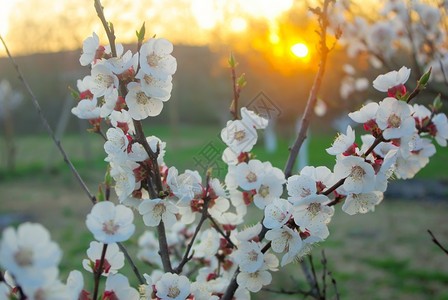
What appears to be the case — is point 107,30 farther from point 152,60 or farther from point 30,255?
point 30,255

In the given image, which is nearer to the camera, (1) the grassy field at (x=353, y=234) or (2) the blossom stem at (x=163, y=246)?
(2) the blossom stem at (x=163, y=246)

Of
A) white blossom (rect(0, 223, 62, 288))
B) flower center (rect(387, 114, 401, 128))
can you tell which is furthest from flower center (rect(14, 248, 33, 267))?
flower center (rect(387, 114, 401, 128))

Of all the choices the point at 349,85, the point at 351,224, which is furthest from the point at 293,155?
the point at 351,224

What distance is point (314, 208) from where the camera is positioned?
94 centimetres

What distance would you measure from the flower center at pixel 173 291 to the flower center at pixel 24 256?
0.39 m

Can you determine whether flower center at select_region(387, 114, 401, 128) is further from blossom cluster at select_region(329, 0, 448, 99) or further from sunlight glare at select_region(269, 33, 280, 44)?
sunlight glare at select_region(269, 33, 280, 44)

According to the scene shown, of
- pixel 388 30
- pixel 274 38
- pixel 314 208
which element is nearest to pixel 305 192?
pixel 314 208

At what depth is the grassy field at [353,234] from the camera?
3.63 m

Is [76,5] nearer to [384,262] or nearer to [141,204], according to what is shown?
[384,262]

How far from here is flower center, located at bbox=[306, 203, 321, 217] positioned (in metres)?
0.93

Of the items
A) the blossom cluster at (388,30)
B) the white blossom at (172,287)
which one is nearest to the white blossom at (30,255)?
the white blossom at (172,287)

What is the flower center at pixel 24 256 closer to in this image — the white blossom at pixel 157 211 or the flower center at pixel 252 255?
the white blossom at pixel 157 211

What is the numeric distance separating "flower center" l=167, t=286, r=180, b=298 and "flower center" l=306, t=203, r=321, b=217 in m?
0.32

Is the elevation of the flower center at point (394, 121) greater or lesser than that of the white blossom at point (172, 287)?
greater
